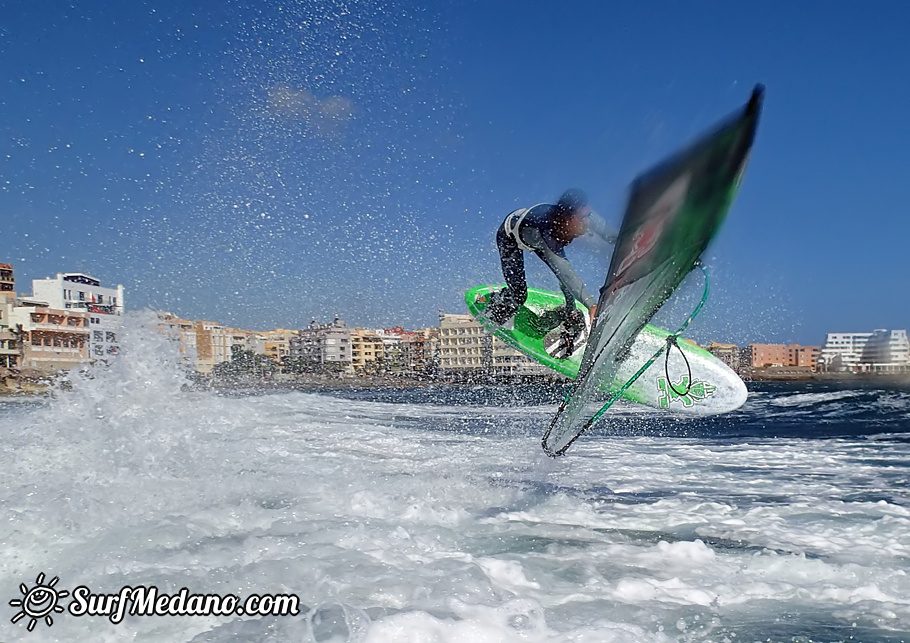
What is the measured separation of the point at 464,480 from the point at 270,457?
264 cm

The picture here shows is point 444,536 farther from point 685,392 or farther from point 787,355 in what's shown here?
point 787,355

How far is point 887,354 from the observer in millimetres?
137875

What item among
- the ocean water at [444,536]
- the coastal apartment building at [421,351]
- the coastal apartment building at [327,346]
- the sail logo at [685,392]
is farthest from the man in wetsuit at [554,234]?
the coastal apartment building at [327,346]

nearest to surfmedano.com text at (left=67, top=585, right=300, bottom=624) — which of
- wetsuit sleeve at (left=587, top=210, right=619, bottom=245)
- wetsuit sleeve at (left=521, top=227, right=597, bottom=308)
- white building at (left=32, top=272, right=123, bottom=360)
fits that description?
wetsuit sleeve at (left=521, top=227, right=597, bottom=308)

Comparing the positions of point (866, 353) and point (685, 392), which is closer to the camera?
point (685, 392)

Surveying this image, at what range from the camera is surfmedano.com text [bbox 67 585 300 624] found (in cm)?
288

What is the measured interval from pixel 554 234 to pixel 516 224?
476mm

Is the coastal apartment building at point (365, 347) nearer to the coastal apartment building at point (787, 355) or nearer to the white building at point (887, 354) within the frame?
the coastal apartment building at point (787, 355)

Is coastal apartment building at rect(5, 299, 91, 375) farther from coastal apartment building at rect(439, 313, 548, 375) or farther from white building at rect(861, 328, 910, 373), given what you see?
white building at rect(861, 328, 910, 373)

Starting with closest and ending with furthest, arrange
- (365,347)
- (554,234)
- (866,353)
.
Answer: (554,234) < (365,347) < (866,353)

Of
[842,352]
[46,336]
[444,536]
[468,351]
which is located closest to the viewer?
[444,536]

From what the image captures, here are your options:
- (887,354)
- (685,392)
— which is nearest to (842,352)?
(887,354)

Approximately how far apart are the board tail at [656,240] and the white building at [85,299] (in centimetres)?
6623

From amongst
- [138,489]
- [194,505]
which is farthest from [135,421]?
[194,505]
